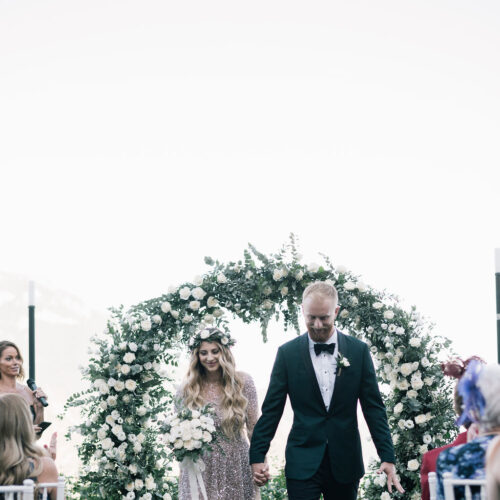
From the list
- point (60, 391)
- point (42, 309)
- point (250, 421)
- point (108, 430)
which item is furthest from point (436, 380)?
point (42, 309)

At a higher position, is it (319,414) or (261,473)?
(319,414)

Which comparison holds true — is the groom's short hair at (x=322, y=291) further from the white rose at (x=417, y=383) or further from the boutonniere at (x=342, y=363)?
the white rose at (x=417, y=383)

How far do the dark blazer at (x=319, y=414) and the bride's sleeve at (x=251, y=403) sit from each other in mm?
1401

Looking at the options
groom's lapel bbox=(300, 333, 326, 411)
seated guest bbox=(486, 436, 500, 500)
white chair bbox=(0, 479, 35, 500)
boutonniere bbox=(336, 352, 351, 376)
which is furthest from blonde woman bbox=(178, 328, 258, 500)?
seated guest bbox=(486, 436, 500, 500)

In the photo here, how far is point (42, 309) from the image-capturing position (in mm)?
20750

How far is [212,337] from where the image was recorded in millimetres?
6453

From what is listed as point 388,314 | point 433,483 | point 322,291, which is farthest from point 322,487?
point 388,314

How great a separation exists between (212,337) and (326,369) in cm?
177

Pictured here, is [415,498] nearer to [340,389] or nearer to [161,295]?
[340,389]

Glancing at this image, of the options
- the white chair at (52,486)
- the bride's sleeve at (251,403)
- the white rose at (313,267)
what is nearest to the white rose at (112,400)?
the bride's sleeve at (251,403)

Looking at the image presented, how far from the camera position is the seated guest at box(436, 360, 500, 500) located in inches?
112

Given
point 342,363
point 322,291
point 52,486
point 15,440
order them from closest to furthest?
point 15,440, point 52,486, point 322,291, point 342,363

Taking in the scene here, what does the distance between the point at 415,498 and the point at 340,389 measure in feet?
7.46

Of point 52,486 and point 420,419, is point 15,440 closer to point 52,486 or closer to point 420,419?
point 52,486
